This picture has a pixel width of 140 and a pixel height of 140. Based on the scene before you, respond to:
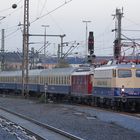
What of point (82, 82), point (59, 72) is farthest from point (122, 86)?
point (59, 72)

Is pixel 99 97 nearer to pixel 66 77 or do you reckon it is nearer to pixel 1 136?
pixel 66 77

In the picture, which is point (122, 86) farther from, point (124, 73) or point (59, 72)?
point (59, 72)

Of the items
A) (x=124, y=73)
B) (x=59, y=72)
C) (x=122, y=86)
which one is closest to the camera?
(x=122, y=86)

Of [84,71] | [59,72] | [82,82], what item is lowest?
[82,82]

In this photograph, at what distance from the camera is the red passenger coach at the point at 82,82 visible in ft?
139

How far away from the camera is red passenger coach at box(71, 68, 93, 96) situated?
1673 inches

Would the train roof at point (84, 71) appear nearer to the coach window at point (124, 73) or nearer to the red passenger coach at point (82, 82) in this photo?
the red passenger coach at point (82, 82)

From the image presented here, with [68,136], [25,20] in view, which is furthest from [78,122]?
[25,20]

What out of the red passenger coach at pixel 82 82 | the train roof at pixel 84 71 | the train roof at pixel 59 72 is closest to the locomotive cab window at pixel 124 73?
the red passenger coach at pixel 82 82

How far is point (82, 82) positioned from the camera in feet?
145

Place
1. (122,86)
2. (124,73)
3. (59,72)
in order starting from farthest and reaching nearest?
1. (59,72)
2. (124,73)
3. (122,86)

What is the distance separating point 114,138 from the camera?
18250 millimetres

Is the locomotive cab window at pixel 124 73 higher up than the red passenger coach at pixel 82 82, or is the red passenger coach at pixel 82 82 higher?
the locomotive cab window at pixel 124 73

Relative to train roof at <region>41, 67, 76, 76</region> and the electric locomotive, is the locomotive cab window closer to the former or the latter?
the electric locomotive
